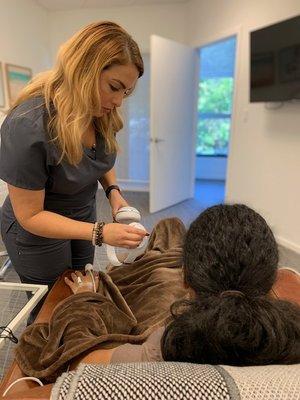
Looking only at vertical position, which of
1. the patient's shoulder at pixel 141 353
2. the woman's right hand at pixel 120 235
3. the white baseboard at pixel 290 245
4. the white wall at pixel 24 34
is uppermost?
the white wall at pixel 24 34

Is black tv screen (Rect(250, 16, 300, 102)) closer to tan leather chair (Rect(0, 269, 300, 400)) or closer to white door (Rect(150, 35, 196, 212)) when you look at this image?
white door (Rect(150, 35, 196, 212))

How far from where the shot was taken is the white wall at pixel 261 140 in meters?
2.55

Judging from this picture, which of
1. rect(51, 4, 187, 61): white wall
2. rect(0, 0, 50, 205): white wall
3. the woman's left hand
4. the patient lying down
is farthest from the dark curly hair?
rect(51, 4, 187, 61): white wall

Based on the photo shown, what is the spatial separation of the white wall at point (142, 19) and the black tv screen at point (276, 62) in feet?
5.70

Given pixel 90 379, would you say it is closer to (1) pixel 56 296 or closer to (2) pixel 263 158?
(1) pixel 56 296

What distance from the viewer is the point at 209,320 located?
528 millimetres

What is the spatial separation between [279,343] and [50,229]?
679mm

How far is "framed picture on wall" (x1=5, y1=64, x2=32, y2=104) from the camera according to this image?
11.5 ft

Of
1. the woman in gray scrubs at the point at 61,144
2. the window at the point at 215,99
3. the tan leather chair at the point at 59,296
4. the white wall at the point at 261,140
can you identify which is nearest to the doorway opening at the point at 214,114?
the window at the point at 215,99

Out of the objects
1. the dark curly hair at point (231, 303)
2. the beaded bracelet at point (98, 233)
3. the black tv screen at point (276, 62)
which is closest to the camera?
the dark curly hair at point (231, 303)

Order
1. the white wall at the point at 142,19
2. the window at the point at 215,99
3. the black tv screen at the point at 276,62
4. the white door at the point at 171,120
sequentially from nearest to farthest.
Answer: the black tv screen at the point at 276,62, the white door at the point at 171,120, the white wall at the point at 142,19, the window at the point at 215,99

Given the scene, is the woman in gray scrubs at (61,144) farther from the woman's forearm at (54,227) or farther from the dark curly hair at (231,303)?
the dark curly hair at (231,303)

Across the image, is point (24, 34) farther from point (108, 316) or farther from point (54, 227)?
point (108, 316)

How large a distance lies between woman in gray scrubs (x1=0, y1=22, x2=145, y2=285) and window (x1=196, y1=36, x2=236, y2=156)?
424cm
